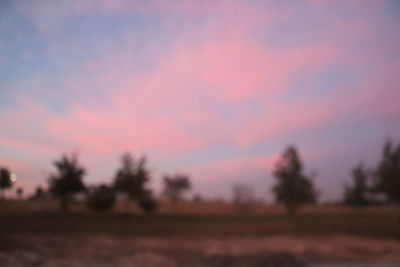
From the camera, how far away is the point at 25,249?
2334 centimetres

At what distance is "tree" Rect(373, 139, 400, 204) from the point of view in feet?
124

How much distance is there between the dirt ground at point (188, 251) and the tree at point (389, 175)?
637cm

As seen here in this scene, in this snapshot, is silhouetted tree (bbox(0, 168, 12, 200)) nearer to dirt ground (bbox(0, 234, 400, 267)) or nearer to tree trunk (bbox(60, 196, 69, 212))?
tree trunk (bbox(60, 196, 69, 212))

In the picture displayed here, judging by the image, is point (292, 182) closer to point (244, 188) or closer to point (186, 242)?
point (244, 188)

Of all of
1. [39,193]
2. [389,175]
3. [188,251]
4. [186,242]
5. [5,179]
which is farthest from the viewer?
[39,193]

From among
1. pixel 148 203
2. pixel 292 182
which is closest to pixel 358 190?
pixel 292 182

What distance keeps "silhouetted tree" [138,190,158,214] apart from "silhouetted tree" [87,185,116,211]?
3.85 m

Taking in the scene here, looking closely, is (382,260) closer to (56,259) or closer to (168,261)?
(168,261)

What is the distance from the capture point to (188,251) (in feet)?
89.0

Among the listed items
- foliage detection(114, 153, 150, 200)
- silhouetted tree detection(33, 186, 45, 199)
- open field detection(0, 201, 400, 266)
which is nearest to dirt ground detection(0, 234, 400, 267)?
open field detection(0, 201, 400, 266)

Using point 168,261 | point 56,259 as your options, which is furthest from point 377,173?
point 56,259

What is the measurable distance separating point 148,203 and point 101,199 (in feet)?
20.3

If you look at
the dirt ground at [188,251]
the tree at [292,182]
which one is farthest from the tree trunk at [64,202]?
the tree at [292,182]

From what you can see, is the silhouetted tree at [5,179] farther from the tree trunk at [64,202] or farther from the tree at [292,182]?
the tree at [292,182]
